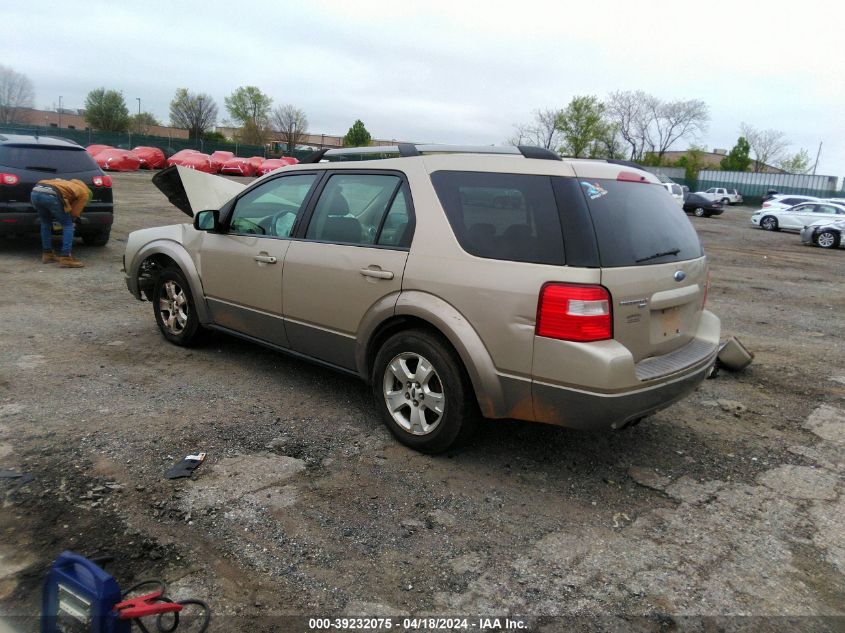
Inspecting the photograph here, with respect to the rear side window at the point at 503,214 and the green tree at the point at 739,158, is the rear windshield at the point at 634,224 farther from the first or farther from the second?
the green tree at the point at 739,158

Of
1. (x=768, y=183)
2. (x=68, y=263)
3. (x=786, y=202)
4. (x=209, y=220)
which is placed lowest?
(x=68, y=263)

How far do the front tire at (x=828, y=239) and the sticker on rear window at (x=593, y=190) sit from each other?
2210 cm

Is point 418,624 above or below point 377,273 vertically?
below

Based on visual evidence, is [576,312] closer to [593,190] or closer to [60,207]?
[593,190]

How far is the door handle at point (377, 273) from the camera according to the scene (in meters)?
3.85

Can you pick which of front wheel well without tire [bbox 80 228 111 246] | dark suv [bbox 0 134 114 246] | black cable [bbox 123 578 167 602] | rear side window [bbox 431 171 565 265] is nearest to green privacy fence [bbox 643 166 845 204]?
front wheel well without tire [bbox 80 228 111 246]

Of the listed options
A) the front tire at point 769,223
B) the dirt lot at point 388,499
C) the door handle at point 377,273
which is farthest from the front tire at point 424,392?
the front tire at point 769,223

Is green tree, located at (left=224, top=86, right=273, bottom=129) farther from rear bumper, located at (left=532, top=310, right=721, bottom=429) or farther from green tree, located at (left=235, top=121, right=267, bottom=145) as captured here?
rear bumper, located at (left=532, top=310, right=721, bottom=429)

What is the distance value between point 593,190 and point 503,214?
1.63 ft

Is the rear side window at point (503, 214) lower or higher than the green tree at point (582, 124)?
lower

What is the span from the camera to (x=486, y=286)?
3393 mm

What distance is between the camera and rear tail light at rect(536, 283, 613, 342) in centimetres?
314

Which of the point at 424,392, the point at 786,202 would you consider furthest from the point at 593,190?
the point at 786,202

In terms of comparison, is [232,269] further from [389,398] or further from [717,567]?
[717,567]
